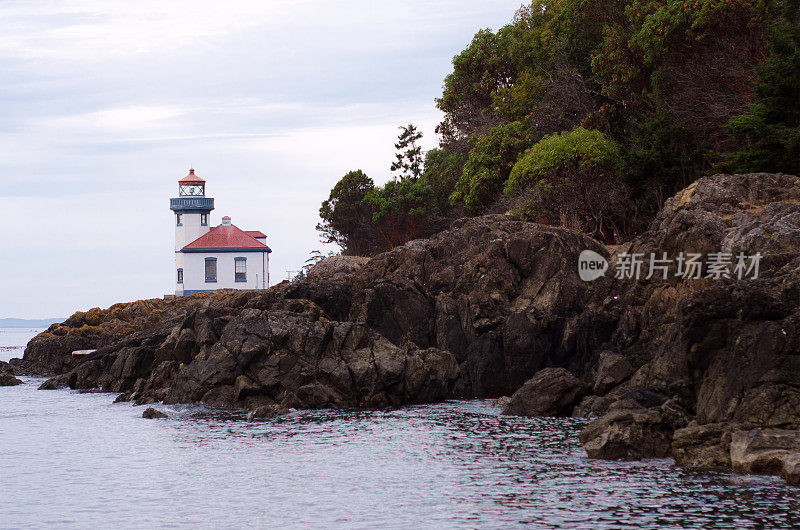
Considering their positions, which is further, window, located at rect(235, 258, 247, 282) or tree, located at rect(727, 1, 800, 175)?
window, located at rect(235, 258, 247, 282)

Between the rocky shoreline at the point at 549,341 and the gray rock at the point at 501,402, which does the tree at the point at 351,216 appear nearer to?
the rocky shoreline at the point at 549,341

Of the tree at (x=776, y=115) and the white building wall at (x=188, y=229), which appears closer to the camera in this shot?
the tree at (x=776, y=115)

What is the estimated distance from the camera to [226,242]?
76.5 metres

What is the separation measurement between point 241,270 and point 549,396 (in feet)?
173

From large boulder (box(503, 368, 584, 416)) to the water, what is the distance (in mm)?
828

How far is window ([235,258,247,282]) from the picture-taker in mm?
75688

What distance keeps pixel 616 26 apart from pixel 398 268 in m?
17.7

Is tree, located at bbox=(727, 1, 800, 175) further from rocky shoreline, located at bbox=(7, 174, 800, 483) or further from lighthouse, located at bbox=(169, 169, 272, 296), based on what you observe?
lighthouse, located at bbox=(169, 169, 272, 296)

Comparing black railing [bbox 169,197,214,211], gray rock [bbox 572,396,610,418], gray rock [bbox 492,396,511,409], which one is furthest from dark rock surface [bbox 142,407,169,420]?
black railing [bbox 169,197,214,211]

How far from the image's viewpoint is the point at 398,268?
4044 cm

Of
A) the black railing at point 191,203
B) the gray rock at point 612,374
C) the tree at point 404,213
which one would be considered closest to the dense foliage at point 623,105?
the tree at point 404,213

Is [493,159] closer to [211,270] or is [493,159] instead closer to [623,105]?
[623,105]

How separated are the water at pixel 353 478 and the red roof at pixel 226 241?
154 feet

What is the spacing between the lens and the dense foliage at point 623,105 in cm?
3438
